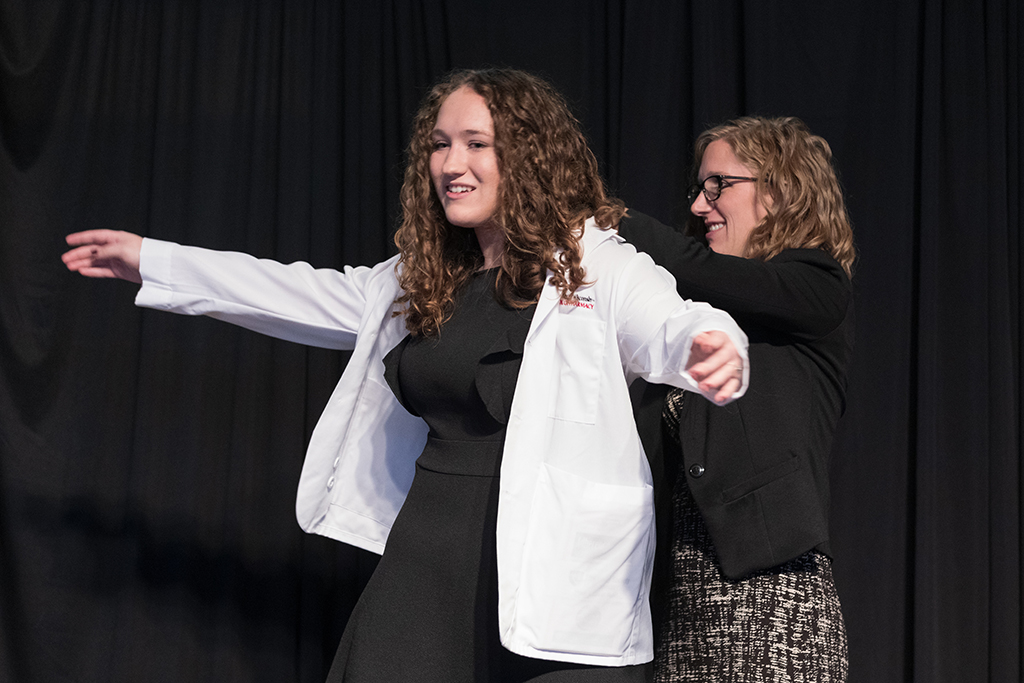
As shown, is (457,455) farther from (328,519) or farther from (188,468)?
(188,468)

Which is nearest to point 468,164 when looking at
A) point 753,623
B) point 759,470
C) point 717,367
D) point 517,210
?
point 517,210

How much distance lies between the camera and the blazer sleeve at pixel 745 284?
1550mm

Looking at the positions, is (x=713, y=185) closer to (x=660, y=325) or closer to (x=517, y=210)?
(x=517, y=210)

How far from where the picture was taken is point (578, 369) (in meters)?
1.36

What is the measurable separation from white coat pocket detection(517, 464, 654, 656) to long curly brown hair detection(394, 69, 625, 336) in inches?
12.5

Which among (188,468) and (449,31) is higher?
(449,31)

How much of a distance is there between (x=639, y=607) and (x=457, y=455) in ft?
1.22

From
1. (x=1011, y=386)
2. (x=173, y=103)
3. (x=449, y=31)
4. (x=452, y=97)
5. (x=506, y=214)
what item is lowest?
(x=1011, y=386)

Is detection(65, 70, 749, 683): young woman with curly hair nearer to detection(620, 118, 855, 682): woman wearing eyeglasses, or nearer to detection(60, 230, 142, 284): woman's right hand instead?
detection(60, 230, 142, 284): woman's right hand

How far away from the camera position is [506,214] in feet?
4.97

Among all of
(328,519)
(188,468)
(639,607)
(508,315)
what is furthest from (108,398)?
(639,607)

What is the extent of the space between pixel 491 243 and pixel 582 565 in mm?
602

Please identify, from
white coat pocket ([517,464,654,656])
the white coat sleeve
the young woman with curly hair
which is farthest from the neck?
white coat pocket ([517,464,654,656])

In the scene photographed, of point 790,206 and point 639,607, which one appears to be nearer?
point 639,607
